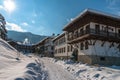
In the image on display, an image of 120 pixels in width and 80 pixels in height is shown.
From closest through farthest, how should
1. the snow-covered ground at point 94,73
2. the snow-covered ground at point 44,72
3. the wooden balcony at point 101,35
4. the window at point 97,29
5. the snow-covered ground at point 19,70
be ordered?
the snow-covered ground at point 19,70
the snow-covered ground at point 44,72
the snow-covered ground at point 94,73
the wooden balcony at point 101,35
the window at point 97,29

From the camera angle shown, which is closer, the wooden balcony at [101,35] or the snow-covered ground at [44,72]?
the snow-covered ground at [44,72]

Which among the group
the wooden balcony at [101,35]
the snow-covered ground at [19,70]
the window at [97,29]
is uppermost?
the window at [97,29]

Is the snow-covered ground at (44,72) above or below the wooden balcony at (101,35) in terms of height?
below

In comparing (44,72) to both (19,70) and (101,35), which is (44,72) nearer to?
(19,70)

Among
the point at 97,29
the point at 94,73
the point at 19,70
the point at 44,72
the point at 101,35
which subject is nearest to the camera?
the point at 19,70

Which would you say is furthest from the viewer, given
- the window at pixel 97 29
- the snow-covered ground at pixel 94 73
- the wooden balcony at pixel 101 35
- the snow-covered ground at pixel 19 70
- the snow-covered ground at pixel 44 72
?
the window at pixel 97 29

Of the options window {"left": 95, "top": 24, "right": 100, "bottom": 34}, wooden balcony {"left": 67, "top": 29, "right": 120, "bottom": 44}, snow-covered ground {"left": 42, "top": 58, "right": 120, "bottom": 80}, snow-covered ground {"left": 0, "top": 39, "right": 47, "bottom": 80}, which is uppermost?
window {"left": 95, "top": 24, "right": 100, "bottom": 34}

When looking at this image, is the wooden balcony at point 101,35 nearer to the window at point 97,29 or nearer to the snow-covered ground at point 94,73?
the window at point 97,29

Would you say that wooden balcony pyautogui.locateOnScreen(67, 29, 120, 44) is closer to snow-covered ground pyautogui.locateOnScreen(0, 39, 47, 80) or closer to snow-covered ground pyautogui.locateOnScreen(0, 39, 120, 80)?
snow-covered ground pyautogui.locateOnScreen(0, 39, 120, 80)

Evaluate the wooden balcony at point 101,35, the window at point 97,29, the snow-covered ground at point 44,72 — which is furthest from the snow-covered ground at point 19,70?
the window at point 97,29

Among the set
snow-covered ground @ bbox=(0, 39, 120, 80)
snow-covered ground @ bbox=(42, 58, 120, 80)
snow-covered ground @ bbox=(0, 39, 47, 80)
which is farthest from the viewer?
snow-covered ground @ bbox=(42, 58, 120, 80)

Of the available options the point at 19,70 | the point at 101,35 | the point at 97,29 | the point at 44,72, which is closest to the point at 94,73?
the point at 44,72

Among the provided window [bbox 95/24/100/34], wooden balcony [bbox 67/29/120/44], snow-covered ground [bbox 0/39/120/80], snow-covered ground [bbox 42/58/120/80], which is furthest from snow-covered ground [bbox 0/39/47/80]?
window [bbox 95/24/100/34]

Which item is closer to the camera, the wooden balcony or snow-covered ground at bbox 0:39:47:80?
snow-covered ground at bbox 0:39:47:80
